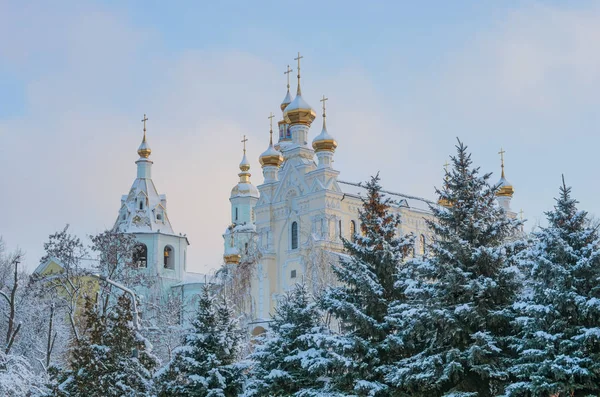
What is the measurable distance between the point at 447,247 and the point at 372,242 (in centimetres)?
241

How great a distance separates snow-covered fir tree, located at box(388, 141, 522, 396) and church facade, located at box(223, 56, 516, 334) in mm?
25457

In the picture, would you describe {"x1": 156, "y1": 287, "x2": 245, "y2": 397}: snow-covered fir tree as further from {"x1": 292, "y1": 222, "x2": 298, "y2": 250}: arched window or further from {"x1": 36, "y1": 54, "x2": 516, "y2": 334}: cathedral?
{"x1": 292, "y1": 222, "x2": 298, "y2": 250}: arched window

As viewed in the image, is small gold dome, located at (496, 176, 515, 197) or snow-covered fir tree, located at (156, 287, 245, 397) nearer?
snow-covered fir tree, located at (156, 287, 245, 397)

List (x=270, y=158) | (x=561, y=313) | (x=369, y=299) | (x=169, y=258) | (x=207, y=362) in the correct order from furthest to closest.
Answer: (x=169, y=258)
(x=270, y=158)
(x=207, y=362)
(x=369, y=299)
(x=561, y=313)

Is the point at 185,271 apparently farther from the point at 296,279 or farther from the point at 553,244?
the point at 553,244

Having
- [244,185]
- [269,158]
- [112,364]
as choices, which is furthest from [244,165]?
[112,364]

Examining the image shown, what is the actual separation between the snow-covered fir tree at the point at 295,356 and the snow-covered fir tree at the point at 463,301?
72.7 inches

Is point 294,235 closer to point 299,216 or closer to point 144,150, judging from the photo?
point 299,216

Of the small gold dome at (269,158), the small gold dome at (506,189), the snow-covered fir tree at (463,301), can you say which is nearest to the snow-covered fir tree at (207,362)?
the snow-covered fir tree at (463,301)

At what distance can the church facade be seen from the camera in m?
46.5

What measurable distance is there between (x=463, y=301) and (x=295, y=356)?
13.3 ft

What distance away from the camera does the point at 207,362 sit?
67.9ft

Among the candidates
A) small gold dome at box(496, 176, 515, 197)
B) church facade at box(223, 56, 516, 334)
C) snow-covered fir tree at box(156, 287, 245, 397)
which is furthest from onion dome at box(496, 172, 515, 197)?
snow-covered fir tree at box(156, 287, 245, 397)

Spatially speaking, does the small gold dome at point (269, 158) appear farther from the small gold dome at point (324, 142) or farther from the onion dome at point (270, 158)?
the small gold dome at point (324, 142)
